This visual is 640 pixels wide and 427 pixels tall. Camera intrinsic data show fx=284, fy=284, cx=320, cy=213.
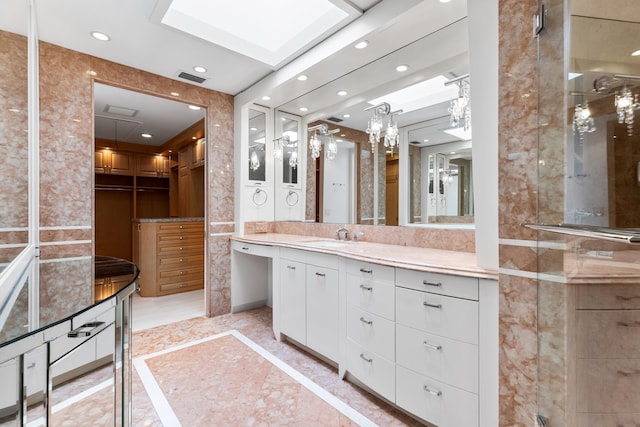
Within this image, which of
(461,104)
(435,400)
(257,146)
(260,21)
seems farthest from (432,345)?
(257,146)

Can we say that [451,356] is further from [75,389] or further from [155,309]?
[155,309]

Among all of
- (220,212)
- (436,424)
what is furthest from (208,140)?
(436,424)

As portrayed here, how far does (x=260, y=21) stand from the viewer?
236 centimetres

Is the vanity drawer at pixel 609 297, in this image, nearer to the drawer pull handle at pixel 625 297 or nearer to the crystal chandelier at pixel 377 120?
the drawer pull handle at pixel 625 297

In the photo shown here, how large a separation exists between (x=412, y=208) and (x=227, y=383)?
1.90m

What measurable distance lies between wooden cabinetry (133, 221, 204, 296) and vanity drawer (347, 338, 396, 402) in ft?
10.6

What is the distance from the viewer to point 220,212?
3.31m

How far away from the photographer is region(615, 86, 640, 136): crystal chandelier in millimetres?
940

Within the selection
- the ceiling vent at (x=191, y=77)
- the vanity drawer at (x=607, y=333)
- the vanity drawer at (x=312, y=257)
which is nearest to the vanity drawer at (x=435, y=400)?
the vanity drawer at (x=607, y=333)

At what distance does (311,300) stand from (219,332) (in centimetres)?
118

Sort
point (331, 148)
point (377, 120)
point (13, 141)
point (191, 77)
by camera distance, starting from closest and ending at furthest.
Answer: point (13, 141)
point (377, 120)
point (191, 77)
point (331, 148)

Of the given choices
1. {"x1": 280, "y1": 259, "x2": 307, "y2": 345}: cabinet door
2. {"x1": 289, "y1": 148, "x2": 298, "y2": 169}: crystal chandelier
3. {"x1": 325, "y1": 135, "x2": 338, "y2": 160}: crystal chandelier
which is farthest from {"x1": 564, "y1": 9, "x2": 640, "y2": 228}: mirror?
{"x1": 289, "y1": 148, "x2": 298, "y2": 169}: crystal chandelier

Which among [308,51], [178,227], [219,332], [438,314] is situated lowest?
[219,332]

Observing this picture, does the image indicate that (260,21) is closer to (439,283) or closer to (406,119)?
(406,119)
